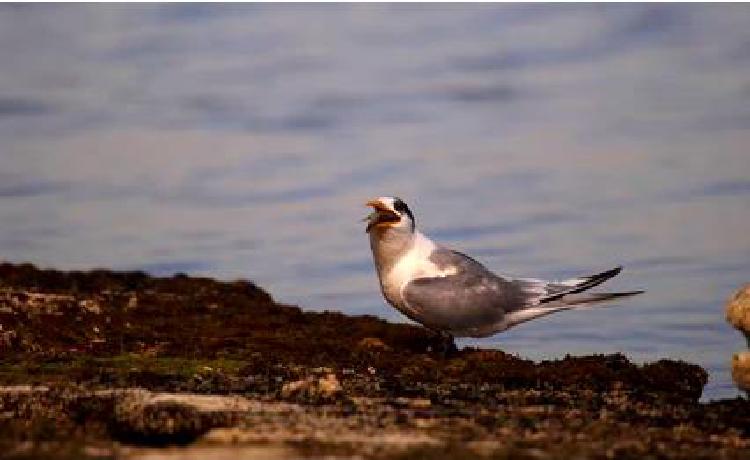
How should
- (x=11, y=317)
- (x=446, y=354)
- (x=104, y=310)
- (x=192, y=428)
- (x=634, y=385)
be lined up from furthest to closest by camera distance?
(x=104, y=310) < (x=11, y=317) < (x=446, y=354) < (x=634, y=385) < (x=192, y=428)

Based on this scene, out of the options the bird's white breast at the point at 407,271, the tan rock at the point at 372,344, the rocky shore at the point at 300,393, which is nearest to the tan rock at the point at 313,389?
the rocky shore at the point at 300,393

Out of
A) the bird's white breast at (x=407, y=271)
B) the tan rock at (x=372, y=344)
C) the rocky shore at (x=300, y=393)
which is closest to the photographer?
the rocky shore at (x=300, y=393)

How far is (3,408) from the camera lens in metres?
10.3

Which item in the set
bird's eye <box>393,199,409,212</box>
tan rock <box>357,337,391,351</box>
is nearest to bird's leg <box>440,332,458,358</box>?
tan rock <box>357,337,391,351</box>

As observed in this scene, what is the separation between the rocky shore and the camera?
8617 millimetres

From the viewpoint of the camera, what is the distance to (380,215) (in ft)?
47.4

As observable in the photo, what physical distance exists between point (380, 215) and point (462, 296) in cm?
116

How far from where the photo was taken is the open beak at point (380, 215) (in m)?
14.4

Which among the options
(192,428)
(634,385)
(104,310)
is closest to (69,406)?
(192,428)

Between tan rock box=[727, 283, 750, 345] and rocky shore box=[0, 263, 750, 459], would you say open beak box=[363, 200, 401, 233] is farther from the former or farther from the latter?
tan rock box=[727, 283, 750, 345]

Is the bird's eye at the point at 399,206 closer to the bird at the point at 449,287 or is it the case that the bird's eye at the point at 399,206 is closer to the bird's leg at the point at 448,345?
the bird at the point at 449,287

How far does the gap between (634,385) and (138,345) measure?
199 inches

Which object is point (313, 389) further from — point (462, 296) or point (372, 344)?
point (372, 344)

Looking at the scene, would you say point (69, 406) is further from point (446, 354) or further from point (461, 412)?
point (446, 354)
